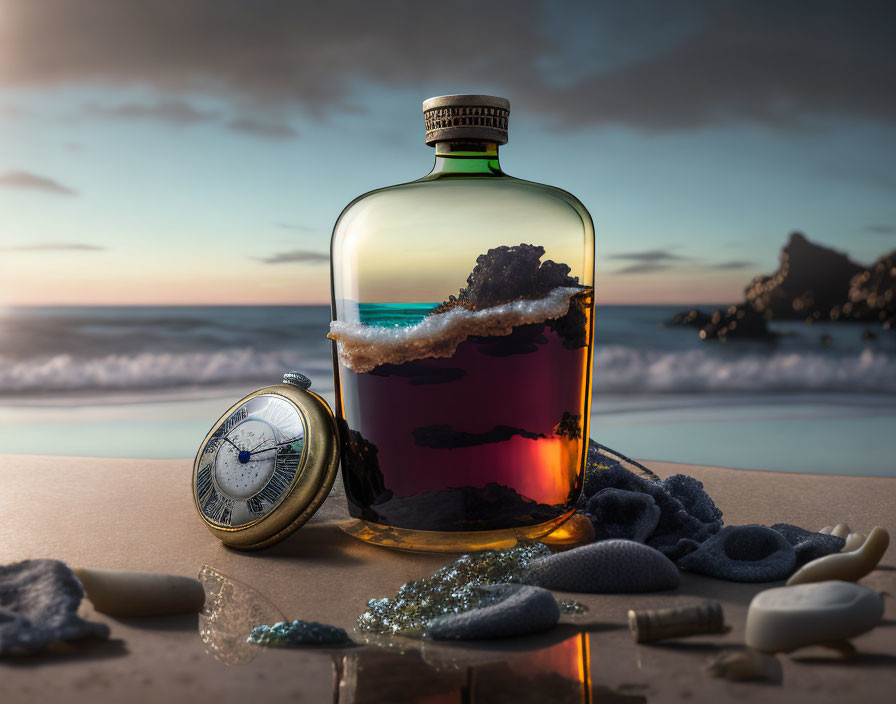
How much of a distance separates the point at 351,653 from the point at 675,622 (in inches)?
18.2

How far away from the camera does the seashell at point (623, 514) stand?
66.9 inches

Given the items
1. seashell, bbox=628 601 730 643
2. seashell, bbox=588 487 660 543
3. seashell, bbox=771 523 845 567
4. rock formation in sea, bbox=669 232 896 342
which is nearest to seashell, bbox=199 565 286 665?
seashell, bbox=628 601 730 643

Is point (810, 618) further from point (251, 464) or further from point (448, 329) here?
point (251, 464)

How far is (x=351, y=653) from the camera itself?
1238 mm

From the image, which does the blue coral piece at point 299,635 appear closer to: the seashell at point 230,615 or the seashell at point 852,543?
the seashell at point 230,615

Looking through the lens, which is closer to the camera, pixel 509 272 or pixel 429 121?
pixel 509 272

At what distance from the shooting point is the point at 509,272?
1.58 m

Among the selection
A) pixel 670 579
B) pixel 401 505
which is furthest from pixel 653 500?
pixel 401 505

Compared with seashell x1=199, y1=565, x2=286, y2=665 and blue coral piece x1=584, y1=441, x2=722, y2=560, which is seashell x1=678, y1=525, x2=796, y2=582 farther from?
seashell x1=199, y1=565, x2=286, y2=665

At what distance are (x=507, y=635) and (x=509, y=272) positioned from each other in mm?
636

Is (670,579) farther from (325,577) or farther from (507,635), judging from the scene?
(325,577)

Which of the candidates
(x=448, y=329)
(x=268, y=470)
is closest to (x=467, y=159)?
(x=448, y=329)

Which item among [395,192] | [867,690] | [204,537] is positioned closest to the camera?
[867,690]

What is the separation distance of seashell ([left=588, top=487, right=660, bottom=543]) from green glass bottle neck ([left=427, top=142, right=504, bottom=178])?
693 millimetres
